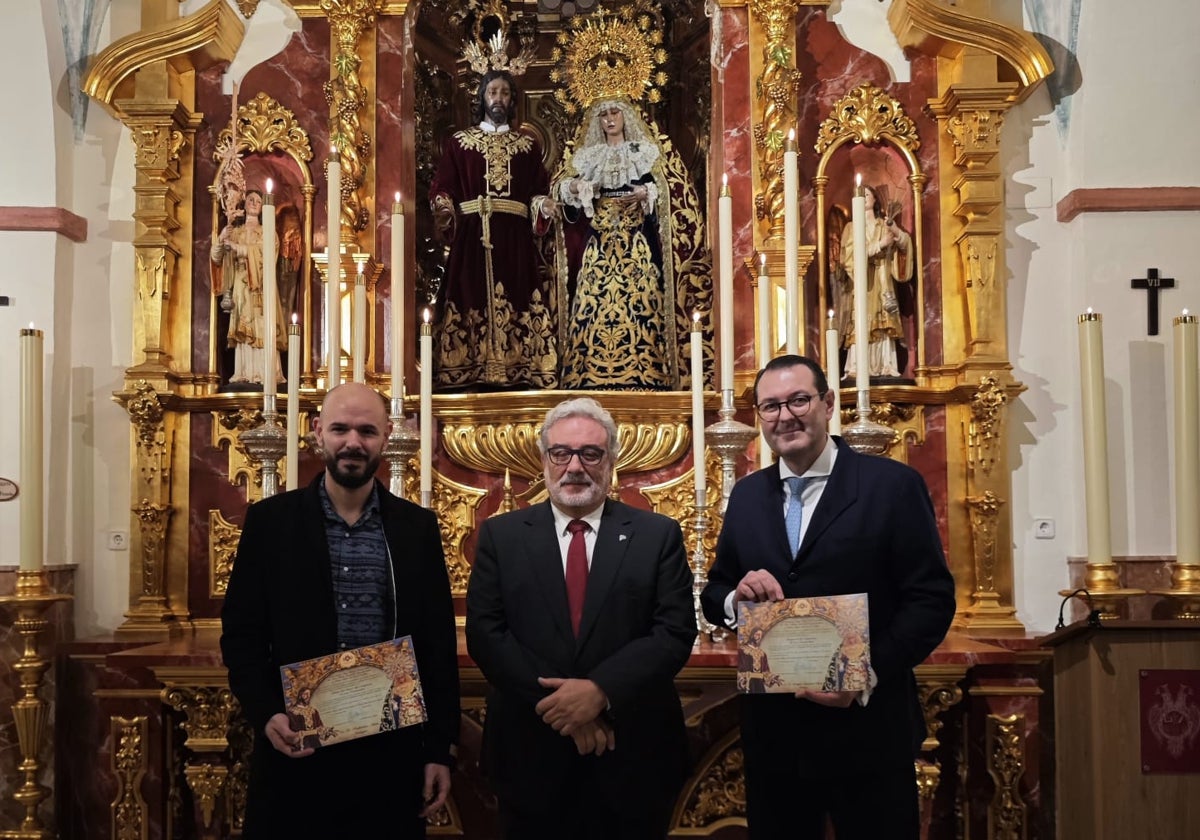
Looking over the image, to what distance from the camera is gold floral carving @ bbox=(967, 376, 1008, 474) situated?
4.69 metres

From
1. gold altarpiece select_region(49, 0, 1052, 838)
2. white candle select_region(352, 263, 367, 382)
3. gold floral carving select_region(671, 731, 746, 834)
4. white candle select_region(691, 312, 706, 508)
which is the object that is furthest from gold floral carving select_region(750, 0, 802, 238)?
gold floral carving select_region(671, 731, 746, 834)

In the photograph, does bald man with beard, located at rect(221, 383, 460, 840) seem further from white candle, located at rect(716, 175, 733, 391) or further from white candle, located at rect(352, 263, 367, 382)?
white candle, located at rect(716, 175, 733, 391)

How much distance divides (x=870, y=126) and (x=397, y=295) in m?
2.28

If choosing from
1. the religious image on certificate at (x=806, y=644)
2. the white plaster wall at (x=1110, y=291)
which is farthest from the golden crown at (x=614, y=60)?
the religious image on certificate at (x=806, y=644)

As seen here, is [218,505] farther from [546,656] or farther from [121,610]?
[546,656]

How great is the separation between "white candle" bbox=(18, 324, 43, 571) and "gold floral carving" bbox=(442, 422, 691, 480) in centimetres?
153

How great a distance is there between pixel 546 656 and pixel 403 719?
0.35 meters

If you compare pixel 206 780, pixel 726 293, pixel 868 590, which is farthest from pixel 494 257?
pixel 868 590

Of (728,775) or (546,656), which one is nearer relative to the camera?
(546,656)

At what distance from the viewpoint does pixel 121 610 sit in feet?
16.5

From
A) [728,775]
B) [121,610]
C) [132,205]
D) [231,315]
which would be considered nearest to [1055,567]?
[728,775]

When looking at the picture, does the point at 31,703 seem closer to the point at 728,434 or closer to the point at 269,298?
the point at 269,298

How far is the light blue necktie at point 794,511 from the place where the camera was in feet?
9.20

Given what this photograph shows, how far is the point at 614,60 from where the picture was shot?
5.61m
